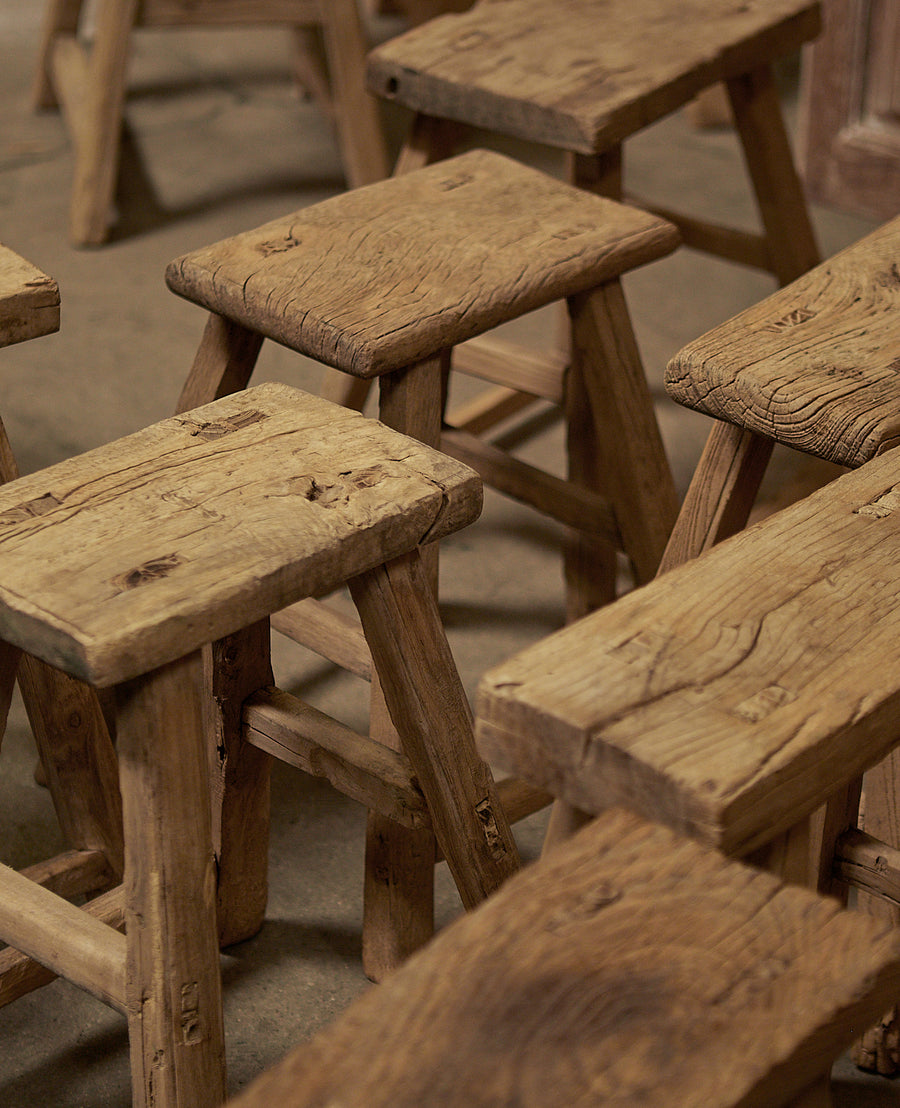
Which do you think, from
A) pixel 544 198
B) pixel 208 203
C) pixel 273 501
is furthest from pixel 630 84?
pixel 208 203

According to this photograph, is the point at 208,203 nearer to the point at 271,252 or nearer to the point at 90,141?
the point at 90,141

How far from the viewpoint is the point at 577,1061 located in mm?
808

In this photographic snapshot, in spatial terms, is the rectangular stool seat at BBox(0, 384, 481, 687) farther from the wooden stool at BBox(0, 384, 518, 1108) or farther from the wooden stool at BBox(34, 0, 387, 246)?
the wooden stool at BBox(34, 0, 387, 246)

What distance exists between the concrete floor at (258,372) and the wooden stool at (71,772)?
0.13 metres

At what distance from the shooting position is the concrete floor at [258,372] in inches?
64.7

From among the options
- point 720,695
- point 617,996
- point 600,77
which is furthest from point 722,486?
point 600,77

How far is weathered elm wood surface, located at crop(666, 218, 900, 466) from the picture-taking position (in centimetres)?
135

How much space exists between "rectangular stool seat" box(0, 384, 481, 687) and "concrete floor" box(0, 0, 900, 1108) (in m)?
0.69

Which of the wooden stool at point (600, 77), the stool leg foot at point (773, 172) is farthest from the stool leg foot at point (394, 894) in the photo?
the stool leg foot at point (773, 172)

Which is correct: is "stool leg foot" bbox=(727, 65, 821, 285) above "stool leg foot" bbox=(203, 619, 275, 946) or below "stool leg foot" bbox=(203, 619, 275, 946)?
above

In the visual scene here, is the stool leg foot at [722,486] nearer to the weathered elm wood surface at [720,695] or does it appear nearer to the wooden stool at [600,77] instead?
the weathered elm wood surface at [720,695]

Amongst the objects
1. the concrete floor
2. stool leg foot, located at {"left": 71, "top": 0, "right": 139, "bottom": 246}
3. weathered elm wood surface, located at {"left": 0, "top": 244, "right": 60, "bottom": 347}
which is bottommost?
the concrete floor

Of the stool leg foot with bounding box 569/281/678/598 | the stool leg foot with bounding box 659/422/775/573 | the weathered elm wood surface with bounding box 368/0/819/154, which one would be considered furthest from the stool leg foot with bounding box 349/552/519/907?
the weathered elm wood surface with bounding box 368/0/819/154

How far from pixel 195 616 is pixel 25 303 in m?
0.50
